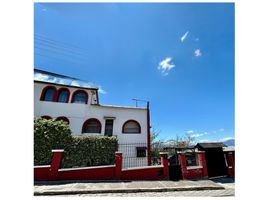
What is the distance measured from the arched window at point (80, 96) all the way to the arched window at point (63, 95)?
1.64 ft

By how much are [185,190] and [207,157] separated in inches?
153

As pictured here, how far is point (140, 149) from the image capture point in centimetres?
1252

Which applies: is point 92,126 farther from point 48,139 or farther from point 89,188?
point 89,188

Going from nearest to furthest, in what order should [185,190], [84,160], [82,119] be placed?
[185,190] < [84,160] < [82,119]

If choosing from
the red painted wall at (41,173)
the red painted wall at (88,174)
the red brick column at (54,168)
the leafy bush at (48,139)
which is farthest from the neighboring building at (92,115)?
the red painted wall at (41,173)

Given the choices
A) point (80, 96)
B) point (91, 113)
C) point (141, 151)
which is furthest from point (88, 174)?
point (80, 96)

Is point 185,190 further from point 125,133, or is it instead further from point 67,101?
point 67,101

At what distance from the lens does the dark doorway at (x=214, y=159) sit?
10.0 meters

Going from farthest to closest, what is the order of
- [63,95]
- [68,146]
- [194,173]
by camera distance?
[63,95], [68,146], [194,173]

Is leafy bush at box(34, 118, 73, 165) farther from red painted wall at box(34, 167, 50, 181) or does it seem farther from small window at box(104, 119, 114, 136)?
small window at box(104, 119, 114, 136)

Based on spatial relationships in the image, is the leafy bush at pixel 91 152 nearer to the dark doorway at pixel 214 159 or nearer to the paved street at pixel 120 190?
the paved street at pixel 120 190

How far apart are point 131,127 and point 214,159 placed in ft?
19.0

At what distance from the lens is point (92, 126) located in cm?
1270
